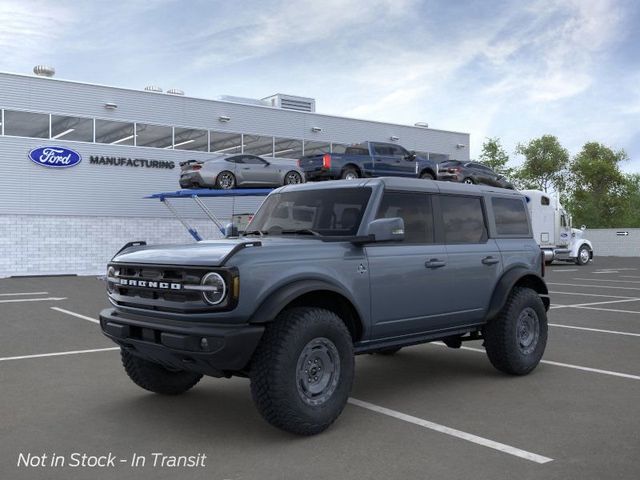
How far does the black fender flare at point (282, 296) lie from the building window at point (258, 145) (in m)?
27.7

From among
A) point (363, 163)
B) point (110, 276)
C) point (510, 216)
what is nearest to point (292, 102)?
point (363, 163)

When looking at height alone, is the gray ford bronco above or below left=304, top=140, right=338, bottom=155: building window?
below

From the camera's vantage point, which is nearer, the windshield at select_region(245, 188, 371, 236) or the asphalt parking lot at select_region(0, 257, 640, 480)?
the asphalt parking lot at select_region(0, 257, 640, 480)

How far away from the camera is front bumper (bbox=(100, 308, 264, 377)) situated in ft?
14.6

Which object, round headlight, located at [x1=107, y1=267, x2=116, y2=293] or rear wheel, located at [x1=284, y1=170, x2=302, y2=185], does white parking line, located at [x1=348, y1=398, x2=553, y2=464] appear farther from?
rear wheel, located at [x1=284, y1=170, x2=302, y2=185]

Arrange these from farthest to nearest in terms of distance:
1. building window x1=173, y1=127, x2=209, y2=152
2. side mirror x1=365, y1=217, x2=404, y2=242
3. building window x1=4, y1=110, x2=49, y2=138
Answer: building window x1=173, y1=127, x2=209, y2=152 < building window x1=4, y1=110, x2=49, y2=138 < side mirror x1=365, y1=217, x2=404, y2=242

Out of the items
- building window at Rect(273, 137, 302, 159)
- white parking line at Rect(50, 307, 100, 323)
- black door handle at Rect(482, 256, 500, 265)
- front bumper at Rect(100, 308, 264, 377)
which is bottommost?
white parking line at Rect(50, 307, 100, 323)

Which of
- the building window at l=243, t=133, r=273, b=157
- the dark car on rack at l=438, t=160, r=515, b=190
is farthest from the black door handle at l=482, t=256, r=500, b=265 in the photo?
the building window at l=243, t=133, r=273, b=157

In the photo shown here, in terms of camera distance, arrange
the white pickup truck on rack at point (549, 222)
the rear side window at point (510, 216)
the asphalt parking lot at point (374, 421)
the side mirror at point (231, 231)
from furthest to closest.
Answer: the white pickup truck on rack at point (549, 222) < the rear side window at point (510, 216) < the side mirror at point (231, 231) < the asphalt parking lot at point (374, 421)

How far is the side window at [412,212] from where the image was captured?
5.91 m

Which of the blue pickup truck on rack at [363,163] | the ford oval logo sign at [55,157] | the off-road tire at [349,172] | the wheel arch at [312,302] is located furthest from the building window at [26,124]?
the wheel arch at [312,302]

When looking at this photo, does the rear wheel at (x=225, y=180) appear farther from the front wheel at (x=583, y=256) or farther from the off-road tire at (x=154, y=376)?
the front wheel at (x=583, y=256)

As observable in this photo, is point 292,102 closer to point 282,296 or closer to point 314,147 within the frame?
point 314,147

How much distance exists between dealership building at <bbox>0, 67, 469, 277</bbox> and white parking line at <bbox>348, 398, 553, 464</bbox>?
24155mm
